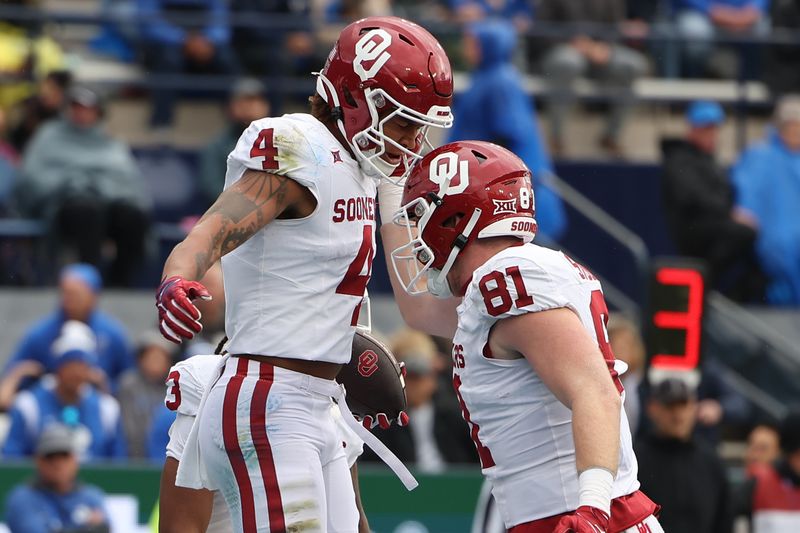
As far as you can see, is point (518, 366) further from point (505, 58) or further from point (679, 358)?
point (505, 58)

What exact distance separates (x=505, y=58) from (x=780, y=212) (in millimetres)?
2451

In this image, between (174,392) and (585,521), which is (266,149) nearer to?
(174,392)

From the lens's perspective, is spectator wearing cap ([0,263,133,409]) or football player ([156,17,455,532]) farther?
spectator wearing cap ([0,263,133,409])

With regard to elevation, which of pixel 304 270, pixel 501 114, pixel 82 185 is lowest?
pixel 82 185

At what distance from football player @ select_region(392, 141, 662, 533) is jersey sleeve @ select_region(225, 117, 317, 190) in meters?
0.33

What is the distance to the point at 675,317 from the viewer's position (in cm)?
985

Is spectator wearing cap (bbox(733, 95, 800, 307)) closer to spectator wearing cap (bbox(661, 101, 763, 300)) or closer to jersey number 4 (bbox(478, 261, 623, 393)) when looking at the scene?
spectator wearing cap (bbox(661, 101, 763, 300))

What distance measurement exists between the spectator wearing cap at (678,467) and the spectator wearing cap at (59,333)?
→ 3.25m

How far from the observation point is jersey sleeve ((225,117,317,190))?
519 cm

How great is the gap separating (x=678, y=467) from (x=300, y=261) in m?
4.66

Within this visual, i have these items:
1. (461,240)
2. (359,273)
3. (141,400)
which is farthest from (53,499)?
(461,240)

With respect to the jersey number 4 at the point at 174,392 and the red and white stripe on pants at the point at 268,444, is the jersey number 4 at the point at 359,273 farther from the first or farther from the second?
the jersey number 4 at the point at 174,392

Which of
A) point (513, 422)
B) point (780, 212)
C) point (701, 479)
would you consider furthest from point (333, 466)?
point (780, 212)

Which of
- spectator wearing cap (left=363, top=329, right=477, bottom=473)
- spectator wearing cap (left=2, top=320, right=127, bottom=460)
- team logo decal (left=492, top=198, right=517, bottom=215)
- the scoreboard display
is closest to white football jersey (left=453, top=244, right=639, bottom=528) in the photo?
team logo decal (left=492, top=198, right=517, bottom=215)
